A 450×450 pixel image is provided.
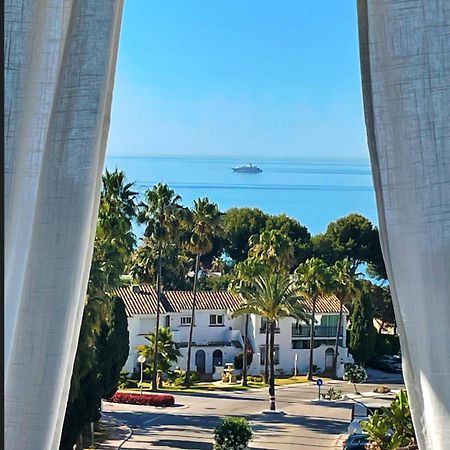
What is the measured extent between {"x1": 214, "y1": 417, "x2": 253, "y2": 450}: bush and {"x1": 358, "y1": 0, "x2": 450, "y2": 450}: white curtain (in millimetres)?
1255

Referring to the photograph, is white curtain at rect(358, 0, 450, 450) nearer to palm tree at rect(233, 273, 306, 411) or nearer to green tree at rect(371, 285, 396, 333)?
green tree at rect(371, 285, 396, 333)

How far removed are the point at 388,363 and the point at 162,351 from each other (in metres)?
0.70

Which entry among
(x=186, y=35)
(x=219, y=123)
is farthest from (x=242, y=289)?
(x=186, y=35)

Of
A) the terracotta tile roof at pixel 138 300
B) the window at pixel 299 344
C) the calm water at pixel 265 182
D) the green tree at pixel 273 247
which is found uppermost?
the calm water at pixel 265 182

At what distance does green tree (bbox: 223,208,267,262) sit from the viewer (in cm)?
194

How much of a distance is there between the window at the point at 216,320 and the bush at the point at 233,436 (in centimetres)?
31

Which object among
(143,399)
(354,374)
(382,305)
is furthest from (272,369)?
(382,305)

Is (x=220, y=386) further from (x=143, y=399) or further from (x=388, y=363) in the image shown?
(x=388, y=363)

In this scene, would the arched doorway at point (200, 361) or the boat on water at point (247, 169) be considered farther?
the arched doorway at point (200, 361)

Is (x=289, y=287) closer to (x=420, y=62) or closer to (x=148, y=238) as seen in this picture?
(x=148, y=238)

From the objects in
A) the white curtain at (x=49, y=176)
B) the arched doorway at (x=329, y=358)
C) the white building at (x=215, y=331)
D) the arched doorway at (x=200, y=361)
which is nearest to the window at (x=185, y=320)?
the white building at (x=215, y=331)

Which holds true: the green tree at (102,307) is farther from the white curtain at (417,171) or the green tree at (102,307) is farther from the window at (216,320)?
the white curtain at (417,171)

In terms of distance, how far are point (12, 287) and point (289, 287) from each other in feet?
5.01

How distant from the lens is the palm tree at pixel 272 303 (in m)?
2.18
